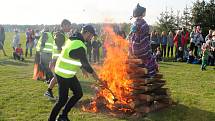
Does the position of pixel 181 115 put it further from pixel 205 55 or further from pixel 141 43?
pixel 205 55

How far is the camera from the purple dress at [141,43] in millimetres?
9828

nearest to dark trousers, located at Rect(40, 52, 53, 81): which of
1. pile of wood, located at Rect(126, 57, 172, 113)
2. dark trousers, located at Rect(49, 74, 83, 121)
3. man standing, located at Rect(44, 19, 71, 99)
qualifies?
man standing, located at Rect(44, 19, 71, 99)

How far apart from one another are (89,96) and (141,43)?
2829 mm

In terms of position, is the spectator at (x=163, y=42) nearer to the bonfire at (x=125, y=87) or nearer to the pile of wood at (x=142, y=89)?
the bonfire at (x=125, y=87)

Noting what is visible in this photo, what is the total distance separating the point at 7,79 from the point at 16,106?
571cm

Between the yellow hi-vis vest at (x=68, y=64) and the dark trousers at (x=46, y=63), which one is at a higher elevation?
the yellow hi-vis vest at (x=68, y=64)

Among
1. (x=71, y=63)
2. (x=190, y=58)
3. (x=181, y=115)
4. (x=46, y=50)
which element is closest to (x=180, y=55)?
(x=190, y=58)

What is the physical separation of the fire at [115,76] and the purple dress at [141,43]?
0.29 metres

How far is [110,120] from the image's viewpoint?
29.8 feet

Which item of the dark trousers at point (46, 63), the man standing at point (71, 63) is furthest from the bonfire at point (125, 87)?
the dark trousers at point (46, 63)

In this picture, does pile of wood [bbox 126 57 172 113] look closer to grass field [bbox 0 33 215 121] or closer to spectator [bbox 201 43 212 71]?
grass field [bbox 0 33 215 121]

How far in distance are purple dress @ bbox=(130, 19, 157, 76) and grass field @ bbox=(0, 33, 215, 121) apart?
128cm

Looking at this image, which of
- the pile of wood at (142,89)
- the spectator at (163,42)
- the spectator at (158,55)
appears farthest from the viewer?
the spectator at (163,42)

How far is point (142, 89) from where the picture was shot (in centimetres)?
973
